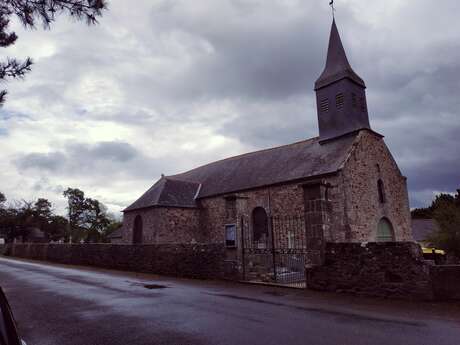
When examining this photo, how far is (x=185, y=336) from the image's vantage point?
480 centimetres

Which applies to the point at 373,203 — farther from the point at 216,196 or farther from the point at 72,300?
the point at 72,300

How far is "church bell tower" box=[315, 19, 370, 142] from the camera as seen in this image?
21297 mm

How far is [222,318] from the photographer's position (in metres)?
5.91

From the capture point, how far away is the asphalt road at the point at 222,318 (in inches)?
188

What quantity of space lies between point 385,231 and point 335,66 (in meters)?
11.3

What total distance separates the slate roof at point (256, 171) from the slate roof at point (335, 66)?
397 cm

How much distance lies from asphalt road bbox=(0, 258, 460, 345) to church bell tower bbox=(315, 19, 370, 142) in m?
14.7

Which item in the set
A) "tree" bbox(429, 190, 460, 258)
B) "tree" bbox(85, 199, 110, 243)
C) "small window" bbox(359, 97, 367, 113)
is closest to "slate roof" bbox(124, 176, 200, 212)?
"small window" bbox(359, 97, 367, 113)

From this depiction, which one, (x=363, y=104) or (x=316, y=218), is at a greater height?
(x=363, y=104)

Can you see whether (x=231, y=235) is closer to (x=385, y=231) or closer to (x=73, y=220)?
(x=385, y=231)

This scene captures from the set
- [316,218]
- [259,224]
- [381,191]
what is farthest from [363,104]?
[316,218]

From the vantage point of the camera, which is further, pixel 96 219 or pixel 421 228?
pixel 96 219

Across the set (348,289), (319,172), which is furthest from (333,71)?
(348,289)

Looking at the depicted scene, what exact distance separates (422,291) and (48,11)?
934 cm
